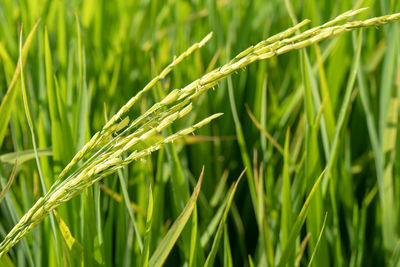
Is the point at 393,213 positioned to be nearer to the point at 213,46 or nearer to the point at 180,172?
the point at 180,172

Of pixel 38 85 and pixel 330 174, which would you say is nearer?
pixel 330 174

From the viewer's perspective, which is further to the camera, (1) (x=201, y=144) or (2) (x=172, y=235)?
(1) (x=201, y=144)

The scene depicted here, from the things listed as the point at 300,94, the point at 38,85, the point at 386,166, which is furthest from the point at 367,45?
the point at 38,85

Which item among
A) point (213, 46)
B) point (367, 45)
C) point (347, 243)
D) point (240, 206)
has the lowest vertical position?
point (347, 243)

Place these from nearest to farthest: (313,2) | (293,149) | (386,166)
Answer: (386,166), (293,149), (313,2)

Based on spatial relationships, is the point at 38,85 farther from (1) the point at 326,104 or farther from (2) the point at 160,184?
(1) the point at 326,104

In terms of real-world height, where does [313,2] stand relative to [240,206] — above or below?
above

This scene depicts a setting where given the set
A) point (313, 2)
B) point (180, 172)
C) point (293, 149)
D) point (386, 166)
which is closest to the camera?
point (180, 172)

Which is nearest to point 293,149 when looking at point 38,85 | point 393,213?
point 393,213
